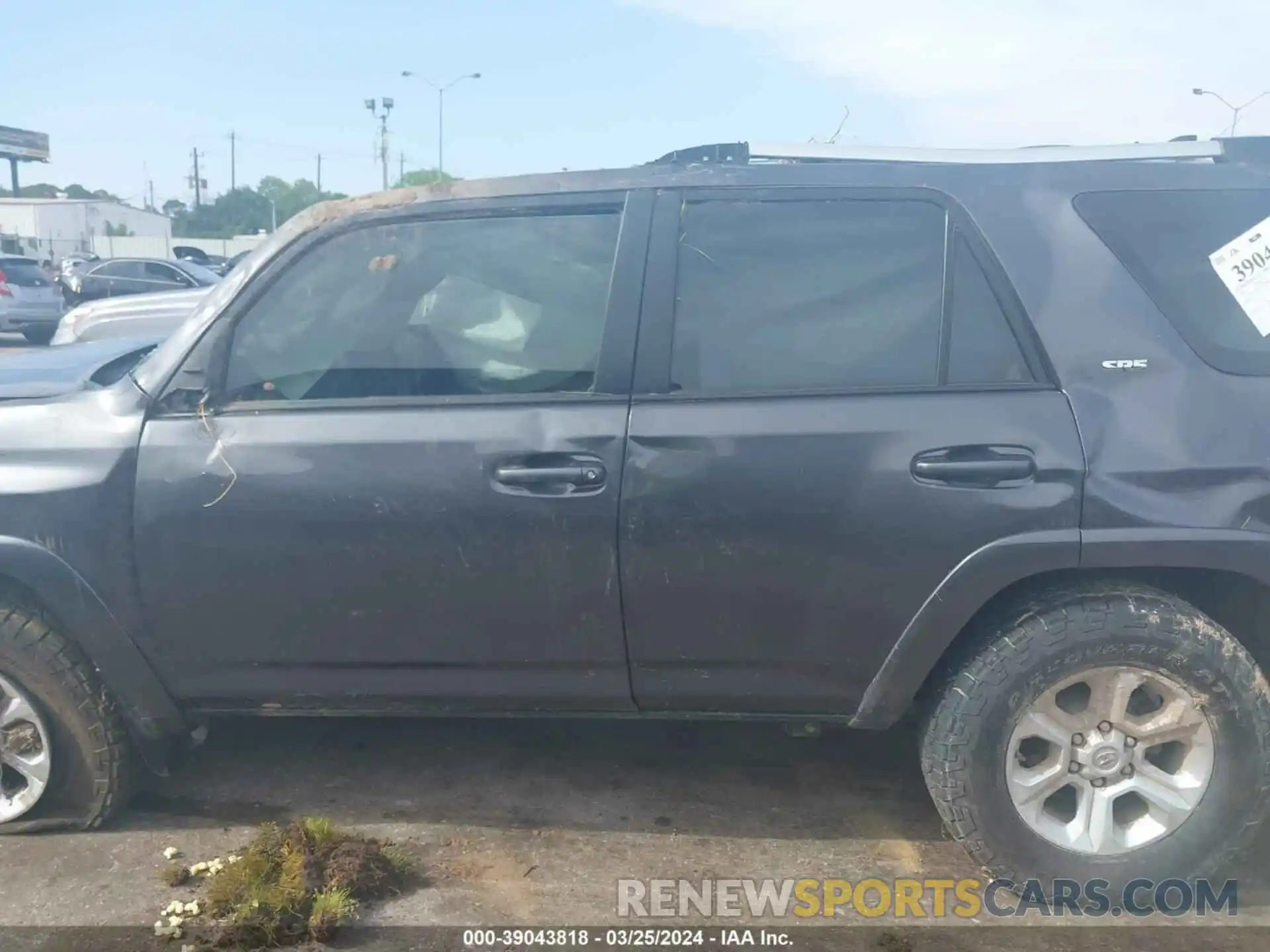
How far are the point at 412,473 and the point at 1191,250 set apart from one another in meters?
2.09

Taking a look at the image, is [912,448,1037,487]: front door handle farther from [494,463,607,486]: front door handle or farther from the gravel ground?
the gravel ground

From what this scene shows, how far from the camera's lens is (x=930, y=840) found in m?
3.10

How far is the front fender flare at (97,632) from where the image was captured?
2.78m

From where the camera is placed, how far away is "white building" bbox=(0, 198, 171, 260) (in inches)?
1855

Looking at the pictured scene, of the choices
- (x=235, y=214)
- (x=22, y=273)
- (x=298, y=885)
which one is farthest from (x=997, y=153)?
(x=235, y=214)

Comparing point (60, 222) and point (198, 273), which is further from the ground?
point (60, 222)

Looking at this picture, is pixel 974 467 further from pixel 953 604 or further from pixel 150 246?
pixel 150 246

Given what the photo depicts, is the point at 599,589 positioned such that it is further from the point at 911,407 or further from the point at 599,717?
the point at 911,407

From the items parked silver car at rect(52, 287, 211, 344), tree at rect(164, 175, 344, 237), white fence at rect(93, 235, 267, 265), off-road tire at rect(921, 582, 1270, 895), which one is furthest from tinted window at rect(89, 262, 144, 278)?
tree at rect(164, 175, 344, 237)

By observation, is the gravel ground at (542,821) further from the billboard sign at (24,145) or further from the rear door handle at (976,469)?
the billboard sign at (24,145)

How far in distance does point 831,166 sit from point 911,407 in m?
0.70

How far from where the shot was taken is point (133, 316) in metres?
7.73

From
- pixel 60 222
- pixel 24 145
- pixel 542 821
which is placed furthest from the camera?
pixel 24 145

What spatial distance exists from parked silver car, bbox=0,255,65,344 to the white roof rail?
16554mm
